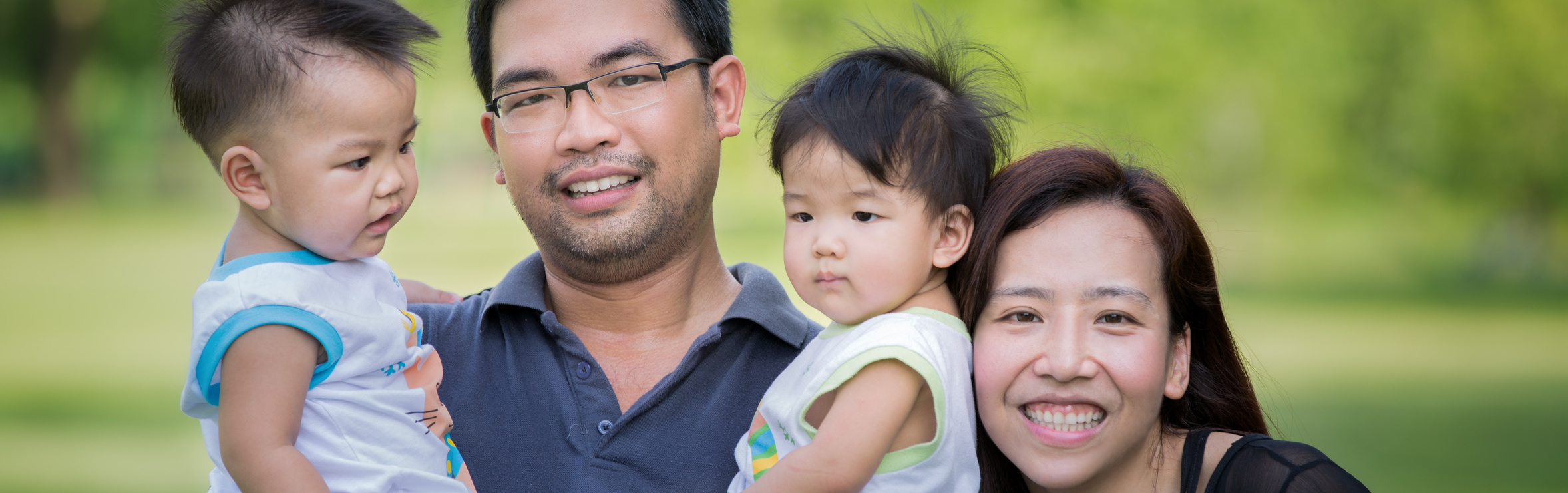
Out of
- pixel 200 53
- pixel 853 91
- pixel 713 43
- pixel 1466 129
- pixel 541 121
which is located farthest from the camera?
pixel 1466 129

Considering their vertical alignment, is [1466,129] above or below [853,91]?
above

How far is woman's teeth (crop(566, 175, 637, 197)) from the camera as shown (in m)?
2.50

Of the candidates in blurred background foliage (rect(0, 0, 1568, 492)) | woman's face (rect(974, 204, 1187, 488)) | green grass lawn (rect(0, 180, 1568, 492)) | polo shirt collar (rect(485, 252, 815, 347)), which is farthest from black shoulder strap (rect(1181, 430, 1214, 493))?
blurred background foliage (rect(0, 0, 1568, 492))

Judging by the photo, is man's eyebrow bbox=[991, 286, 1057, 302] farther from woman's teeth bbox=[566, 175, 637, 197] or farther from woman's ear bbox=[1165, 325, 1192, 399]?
woman's teeth bbox=[566, 175, 637, 197]

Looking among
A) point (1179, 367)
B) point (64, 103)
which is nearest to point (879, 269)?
point (1179, 367)

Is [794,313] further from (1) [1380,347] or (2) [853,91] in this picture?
(1) [1380,347]

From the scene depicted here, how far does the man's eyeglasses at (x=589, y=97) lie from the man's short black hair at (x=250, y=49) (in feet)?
1.71

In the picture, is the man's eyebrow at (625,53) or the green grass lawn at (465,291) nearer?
the man's eyebrow at (625,53)

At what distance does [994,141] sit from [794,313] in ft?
2.18

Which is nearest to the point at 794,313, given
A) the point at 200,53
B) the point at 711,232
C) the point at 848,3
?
the point at 711,232

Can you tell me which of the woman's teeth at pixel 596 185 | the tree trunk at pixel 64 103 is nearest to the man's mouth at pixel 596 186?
the woman's teeth at pixel 596 185

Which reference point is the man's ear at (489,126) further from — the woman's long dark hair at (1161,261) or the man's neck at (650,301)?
the woman's long dark hair at (1161,261)

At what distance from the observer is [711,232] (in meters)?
2.85

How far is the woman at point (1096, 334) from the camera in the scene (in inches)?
79.7
